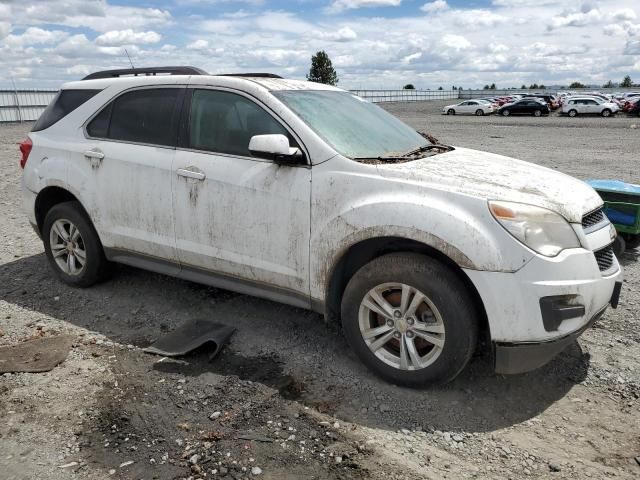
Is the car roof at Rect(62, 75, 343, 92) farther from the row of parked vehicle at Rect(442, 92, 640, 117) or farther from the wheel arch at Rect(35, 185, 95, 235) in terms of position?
the row of parked vehicle at Rect(442, 92, 640, 117)

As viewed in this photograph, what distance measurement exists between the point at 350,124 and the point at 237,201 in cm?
99

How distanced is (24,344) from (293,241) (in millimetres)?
2247

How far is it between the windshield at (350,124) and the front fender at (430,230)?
498 mm

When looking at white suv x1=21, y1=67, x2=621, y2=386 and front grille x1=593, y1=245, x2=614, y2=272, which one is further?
front grille x1=593, y1=245, x2=614, y2=272

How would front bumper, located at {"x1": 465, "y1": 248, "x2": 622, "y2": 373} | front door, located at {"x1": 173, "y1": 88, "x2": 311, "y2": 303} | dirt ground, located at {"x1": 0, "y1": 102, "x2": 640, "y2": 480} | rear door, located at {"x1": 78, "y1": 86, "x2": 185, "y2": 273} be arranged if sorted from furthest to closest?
rear door, located at {"x1": 78, "y1": 86, "x2": 185, "y2": 273}
front door, located at {"x1": 173, "y1": 88, "x2": 311, "y2": 303}
front bumper, located at {"x1": 465, "y1": 248, "x2": 622, "y2": 373}
dirt ground, located at {"x1": 0, "y1": 102, "x2": 640, "y2": 480}

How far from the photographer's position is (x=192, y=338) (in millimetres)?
4227

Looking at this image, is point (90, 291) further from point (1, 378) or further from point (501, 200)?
point (501, 200)

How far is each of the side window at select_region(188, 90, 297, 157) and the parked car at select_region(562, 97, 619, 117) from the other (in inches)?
1609

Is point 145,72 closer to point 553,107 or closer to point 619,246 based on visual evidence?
point 619,246

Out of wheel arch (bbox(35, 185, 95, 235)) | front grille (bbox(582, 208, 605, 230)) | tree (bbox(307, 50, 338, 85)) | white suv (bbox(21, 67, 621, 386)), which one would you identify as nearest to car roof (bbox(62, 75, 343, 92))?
white suv (bbox(21, 67, 621, 386))

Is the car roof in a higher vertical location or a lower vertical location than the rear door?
higher

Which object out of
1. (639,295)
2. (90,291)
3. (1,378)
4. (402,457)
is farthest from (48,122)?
(639,295)

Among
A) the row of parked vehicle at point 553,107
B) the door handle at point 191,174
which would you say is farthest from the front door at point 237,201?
the row of parked vehicle at point 553,107

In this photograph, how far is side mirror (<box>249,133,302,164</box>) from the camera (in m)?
3.61
